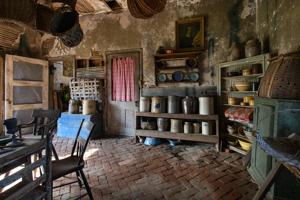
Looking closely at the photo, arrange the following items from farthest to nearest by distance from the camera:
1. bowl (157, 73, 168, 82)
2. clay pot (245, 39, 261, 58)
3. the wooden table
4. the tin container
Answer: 1. bowl (157, 73, 168, 82)
2. the tin container
3. clay pot (245, 39, 261, 58)
4. the wooden table

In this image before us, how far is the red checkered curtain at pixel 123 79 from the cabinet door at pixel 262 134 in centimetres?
299

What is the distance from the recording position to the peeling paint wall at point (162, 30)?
3.88 m

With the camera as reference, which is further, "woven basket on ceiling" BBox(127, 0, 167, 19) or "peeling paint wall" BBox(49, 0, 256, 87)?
"peeling paint wall" BBox(49, 0, 256, 87)

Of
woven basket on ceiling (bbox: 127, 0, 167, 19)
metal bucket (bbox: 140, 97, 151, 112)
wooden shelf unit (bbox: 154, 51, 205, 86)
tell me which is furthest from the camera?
metal bucket (bbox: 140, 97, 151, 112)

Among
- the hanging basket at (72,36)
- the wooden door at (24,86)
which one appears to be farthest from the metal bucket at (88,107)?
the hanging basket at (72,36)

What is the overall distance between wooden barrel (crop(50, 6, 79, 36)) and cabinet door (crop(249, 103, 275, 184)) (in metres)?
2.49

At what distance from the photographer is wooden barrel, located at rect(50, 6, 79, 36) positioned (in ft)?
7.57

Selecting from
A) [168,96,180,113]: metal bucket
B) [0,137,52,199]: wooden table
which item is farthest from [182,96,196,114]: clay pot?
[0,137,52,199]: wooden table

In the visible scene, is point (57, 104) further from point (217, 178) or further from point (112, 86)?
point (217, 178)

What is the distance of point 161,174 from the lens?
2.74 m

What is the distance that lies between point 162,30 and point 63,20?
2.64 meters

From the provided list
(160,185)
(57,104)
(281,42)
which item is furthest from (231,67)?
(57,104)

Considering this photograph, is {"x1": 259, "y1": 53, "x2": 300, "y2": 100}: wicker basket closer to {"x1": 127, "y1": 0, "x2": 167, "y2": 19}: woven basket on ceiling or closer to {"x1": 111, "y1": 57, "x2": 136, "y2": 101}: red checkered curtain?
{"x1": 127, "y1": 0, "x2": 167, "y2": 19}: woven basket on ceiling

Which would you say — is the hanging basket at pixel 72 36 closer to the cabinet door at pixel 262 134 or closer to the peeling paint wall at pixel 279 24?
the cabinet door at pixel 262 134
